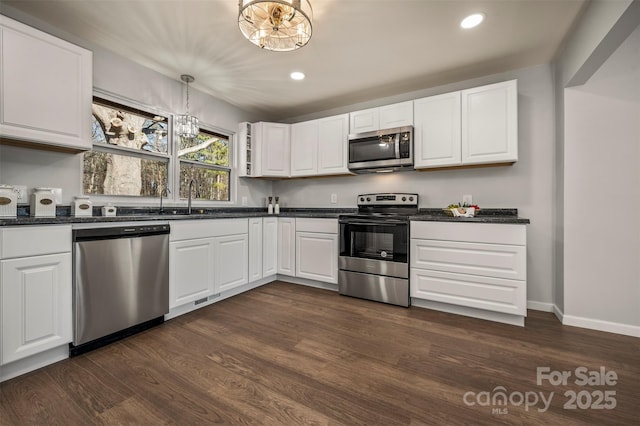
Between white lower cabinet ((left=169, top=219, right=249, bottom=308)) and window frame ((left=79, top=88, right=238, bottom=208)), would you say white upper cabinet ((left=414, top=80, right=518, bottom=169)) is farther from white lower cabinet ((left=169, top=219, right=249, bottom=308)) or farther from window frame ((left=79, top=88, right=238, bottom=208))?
window frame ((left=79, top=88, right=238, bottom=208))

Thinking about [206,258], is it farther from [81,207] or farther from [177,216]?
[81,207]

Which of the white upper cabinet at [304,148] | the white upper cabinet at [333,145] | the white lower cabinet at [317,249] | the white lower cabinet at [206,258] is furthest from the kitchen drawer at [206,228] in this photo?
the white upper cabinet at [333,145]

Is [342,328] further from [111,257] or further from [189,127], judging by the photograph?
[189,127]

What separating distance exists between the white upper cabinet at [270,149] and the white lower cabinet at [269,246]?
76cm

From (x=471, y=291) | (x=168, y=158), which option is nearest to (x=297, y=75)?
(x=168, y=158)

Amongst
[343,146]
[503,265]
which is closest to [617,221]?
[503,265]

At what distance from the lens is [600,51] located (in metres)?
1.85

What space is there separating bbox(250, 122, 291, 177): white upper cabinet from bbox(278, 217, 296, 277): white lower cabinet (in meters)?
0.76

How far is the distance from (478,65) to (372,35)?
1.26 meters

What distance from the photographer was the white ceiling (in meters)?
1.99

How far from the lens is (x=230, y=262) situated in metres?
2.98

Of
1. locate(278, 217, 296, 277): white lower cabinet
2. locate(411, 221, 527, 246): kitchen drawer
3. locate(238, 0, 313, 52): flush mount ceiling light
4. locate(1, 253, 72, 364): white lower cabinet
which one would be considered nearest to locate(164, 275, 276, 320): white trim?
locate(278, 217, 296, 277): white lower cabinet

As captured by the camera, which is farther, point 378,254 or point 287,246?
point 287,246

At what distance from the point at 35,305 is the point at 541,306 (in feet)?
Result: 13.5
